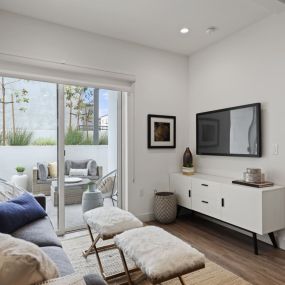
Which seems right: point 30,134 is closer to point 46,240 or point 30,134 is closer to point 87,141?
point 87,141

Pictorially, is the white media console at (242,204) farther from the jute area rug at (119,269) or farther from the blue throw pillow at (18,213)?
the blue throw pillow at (18,213)

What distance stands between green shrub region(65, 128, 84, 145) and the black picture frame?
41.1 inches

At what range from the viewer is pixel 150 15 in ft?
9.29

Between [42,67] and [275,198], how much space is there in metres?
3.13

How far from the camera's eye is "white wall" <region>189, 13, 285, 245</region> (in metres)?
2.74

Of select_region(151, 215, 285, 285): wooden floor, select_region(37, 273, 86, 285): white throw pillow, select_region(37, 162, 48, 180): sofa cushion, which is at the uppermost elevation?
select_region(37, 162, 48, 180): sofa cushion

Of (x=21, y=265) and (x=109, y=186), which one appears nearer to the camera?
(x=21, y=265)

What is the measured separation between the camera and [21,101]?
3.05m

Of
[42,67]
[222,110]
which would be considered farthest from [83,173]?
[222,110]

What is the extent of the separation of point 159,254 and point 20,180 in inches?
91.0

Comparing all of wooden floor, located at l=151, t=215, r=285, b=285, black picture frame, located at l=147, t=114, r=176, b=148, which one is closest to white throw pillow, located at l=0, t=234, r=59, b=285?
wooden floor, located at l=151, t=215, r=285, b=285

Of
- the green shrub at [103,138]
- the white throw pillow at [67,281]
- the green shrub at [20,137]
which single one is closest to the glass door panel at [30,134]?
the green shrub at [20,137]

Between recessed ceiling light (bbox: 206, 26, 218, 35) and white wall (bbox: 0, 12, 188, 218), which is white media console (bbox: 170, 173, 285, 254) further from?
recessed ceiling light (bbox: 206, 26, 218, 35)

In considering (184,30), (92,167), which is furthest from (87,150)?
(184,30)
